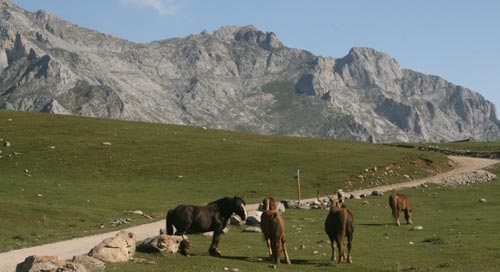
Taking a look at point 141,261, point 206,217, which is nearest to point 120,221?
point 206,217

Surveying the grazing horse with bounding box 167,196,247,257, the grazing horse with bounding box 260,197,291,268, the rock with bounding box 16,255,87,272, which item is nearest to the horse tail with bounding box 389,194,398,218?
the grazing horse with bounding box 167,196,247,257

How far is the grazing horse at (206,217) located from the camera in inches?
1006

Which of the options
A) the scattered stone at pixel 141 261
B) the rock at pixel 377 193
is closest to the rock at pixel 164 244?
the scattered stone at pixel 141 261

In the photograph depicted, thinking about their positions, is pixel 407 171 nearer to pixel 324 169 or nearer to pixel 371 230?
pixel 324 169

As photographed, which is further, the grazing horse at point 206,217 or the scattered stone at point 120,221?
the scattered stone at point 120,221

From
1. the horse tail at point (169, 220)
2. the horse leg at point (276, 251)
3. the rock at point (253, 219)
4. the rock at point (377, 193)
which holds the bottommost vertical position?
the rock at point (377, 193)

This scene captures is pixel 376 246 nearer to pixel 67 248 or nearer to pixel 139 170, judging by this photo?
pixel 67 248

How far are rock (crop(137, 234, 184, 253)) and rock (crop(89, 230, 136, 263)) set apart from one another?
4.14ft

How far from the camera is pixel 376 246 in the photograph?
97.6 feet

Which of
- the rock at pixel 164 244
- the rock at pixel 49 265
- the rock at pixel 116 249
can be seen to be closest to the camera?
the rock at pixel 49 265

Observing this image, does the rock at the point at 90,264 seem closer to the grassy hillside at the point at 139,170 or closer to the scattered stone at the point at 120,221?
the grassy hillside at the point at 139,170

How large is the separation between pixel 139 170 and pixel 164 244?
46530 mm

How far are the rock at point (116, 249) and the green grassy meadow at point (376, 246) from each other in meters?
0.62

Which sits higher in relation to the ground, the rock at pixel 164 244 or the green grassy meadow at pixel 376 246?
the rock at pixel 164 244
